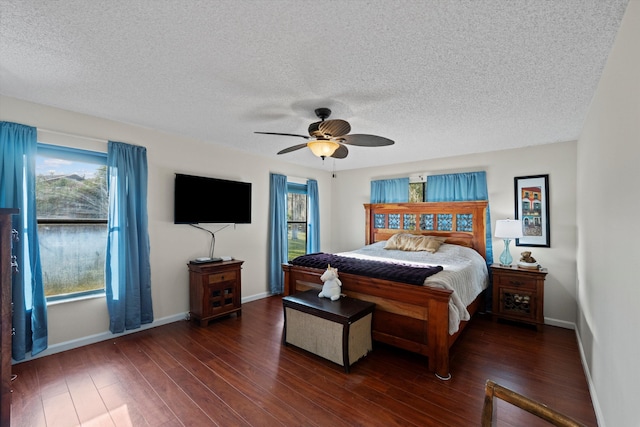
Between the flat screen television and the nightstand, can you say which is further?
the flat screen television

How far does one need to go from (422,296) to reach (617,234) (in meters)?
1.46

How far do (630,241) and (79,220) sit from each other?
14.7ft

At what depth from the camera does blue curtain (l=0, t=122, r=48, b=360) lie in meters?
2.52

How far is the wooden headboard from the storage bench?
2427 mm

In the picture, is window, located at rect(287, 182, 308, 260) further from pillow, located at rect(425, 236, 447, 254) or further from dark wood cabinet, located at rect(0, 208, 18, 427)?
dark wood cabinet, located at rect(0, 208, 18, 427)

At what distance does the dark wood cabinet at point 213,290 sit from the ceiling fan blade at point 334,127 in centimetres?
234

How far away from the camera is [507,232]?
3.72 metres

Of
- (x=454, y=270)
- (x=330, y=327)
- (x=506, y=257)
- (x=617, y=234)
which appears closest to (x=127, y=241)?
(x=330, y=327)

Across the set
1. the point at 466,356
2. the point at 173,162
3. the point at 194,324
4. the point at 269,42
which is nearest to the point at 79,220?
the point at 173,162

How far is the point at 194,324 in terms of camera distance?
3629 mm

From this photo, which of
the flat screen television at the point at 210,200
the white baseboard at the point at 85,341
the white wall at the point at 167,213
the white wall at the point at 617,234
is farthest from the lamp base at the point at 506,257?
the white baseboard at the point at 85,341

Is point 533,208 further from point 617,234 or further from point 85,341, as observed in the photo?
point 85,341

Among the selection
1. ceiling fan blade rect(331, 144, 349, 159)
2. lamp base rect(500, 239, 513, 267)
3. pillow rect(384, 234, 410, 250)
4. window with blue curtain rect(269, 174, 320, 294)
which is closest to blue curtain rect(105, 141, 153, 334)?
window with blue curtain rect(269, 174, 320, 294)

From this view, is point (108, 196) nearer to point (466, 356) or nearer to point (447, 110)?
point (447, 110)
